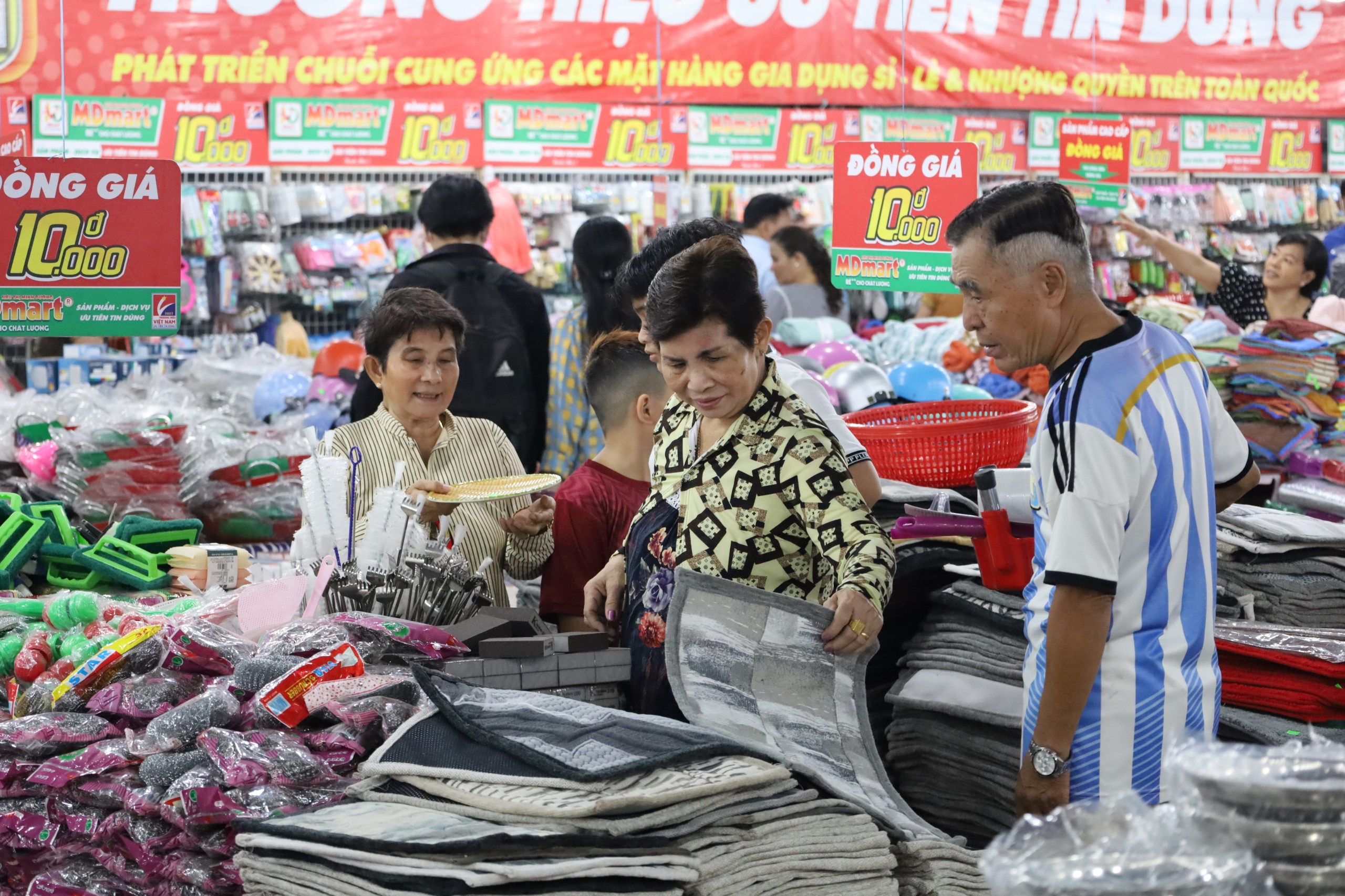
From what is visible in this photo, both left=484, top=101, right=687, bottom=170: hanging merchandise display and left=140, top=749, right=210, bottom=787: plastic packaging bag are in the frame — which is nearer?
left=140, top=749, right=210, bottom=787: plastic packaging bag

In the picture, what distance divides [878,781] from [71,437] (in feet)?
9.79

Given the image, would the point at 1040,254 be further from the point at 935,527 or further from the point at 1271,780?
the point at 1271,780

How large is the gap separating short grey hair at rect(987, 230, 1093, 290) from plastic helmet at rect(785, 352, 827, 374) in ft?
10.6

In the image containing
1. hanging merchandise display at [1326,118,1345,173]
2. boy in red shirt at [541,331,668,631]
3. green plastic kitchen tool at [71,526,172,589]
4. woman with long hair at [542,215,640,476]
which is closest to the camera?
boy in red shirt at [541,331,668,631]

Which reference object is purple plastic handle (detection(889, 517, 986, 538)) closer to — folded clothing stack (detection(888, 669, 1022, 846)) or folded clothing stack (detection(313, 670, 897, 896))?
folded clothing stack (detection(888, 669, 1022, 846))

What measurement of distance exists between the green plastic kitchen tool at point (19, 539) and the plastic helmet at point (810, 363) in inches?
110

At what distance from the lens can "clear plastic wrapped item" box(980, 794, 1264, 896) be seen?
0.93 metres

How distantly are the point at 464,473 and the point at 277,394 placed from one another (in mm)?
2542

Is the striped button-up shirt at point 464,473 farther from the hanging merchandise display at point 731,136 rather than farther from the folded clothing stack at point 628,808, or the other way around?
the hanging merchandise display at point 731,136

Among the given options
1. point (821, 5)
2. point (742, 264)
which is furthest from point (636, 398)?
point (821, 5)

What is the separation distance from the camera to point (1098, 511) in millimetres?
1813

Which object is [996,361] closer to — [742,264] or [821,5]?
[742,264]

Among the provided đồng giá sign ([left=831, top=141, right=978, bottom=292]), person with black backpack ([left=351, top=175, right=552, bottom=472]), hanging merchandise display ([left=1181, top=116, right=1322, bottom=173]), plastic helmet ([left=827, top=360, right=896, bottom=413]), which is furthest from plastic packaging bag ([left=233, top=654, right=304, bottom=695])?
hanging merchandise display ([left=1181, top=116, right=1322, bottom=173])

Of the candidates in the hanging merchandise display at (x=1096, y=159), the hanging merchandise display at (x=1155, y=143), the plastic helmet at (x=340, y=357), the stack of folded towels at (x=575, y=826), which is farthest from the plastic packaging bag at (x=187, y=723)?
the hanging merchandise display at (x=1155, y=143)
